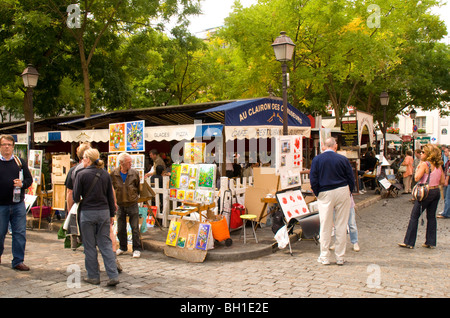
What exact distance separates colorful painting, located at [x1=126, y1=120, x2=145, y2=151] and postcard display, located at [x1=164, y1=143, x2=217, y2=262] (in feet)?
3.53

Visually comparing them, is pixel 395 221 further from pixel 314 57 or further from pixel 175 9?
pixel 175 9

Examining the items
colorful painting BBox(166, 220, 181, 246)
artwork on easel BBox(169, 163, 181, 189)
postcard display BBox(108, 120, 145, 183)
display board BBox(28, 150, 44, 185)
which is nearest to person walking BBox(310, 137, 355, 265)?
colorful painting BBox(166, 220, 181, 246)

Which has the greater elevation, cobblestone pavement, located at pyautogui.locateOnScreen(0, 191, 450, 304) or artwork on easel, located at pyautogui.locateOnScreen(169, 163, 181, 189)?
artwork on easel, located at pyautogui.locateOnScreen(169, 163, 181, 189)

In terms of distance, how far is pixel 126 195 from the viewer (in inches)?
256

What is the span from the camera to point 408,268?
5.75 meters

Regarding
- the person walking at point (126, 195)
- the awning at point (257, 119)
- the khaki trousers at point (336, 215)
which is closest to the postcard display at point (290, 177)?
the khaki trousers at point (336, 215)

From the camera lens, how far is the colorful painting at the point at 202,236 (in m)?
6.57

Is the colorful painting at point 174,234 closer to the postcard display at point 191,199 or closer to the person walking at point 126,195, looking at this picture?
the postcard display at point 191,199

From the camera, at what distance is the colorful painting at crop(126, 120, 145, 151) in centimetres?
844

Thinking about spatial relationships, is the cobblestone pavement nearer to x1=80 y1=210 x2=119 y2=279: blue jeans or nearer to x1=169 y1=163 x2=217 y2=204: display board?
x1=80 y1=210 x2=119 y2=279: blue jeans

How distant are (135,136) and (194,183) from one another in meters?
1.94

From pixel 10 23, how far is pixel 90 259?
13.4 meters
